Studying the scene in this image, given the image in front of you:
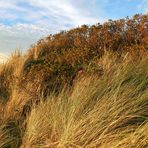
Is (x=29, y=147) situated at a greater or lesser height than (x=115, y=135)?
lesser

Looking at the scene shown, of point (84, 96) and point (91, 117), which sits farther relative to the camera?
point (84, 96)

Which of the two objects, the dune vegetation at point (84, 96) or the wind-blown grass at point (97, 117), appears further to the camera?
the dune vegetation at point (84, 96)

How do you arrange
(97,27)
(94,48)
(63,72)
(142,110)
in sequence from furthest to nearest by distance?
(97,27)
(94,48)
(63,72)
(142,110)

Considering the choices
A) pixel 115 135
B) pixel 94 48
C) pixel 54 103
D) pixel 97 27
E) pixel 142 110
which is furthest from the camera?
pixel 97 27

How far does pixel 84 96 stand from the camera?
6172mm

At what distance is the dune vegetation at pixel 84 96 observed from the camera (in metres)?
5.30

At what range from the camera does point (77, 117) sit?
564 centimetres

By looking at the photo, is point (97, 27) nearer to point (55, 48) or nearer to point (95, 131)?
point (55, 48)

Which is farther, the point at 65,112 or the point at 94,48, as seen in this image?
the point at 94,48

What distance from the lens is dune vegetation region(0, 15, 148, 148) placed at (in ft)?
17.4

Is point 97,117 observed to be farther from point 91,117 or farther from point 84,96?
point 84,96

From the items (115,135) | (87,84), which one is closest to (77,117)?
(115,135)

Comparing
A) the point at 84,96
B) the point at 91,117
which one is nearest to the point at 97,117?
the point at 91,117

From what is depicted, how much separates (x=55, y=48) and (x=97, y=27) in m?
1.19
